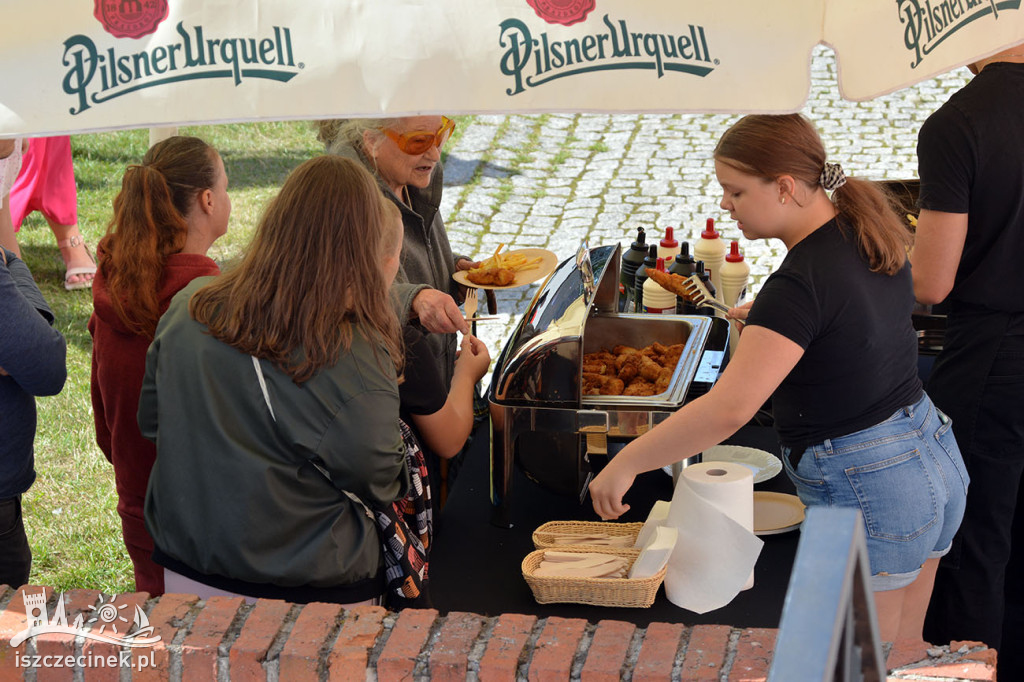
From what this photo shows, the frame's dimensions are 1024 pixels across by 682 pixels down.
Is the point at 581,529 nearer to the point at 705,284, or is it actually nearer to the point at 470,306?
the point at 470,306

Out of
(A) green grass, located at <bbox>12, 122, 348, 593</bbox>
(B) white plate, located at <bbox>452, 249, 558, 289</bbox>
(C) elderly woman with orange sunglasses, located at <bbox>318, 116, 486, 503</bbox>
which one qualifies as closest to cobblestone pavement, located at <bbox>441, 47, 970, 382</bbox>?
(A) green grass, located at <bbox>12, 122, 348, 593</bbox>

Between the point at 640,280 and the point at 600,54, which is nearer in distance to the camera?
the point at 600,54

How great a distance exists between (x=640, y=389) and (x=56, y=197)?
5.26m

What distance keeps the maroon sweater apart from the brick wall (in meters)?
0.62

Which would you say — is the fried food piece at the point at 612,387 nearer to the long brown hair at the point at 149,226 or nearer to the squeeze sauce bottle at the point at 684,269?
the squeeze sauce bottle at the point at 684,269

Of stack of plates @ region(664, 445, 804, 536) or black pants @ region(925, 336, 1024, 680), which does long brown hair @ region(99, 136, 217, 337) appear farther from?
black pants @ region(925, 336, 1024, 680)

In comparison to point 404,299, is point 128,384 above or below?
below

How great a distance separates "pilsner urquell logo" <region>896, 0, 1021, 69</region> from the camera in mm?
1793

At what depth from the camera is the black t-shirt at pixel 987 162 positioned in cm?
262

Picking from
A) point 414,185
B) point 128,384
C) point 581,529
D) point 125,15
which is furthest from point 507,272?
point 125,15

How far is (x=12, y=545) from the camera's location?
2.74m

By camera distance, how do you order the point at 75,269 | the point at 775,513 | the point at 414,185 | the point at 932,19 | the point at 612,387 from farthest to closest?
the point at 75,269, the point at 414,185, the point at 612,387, the point at 775,513, the point at 932,19

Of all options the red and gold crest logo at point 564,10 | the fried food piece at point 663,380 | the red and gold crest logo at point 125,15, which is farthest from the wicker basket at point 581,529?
the red and gold crest logo at point 125,15

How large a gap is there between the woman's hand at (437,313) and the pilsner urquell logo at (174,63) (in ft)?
4.09
